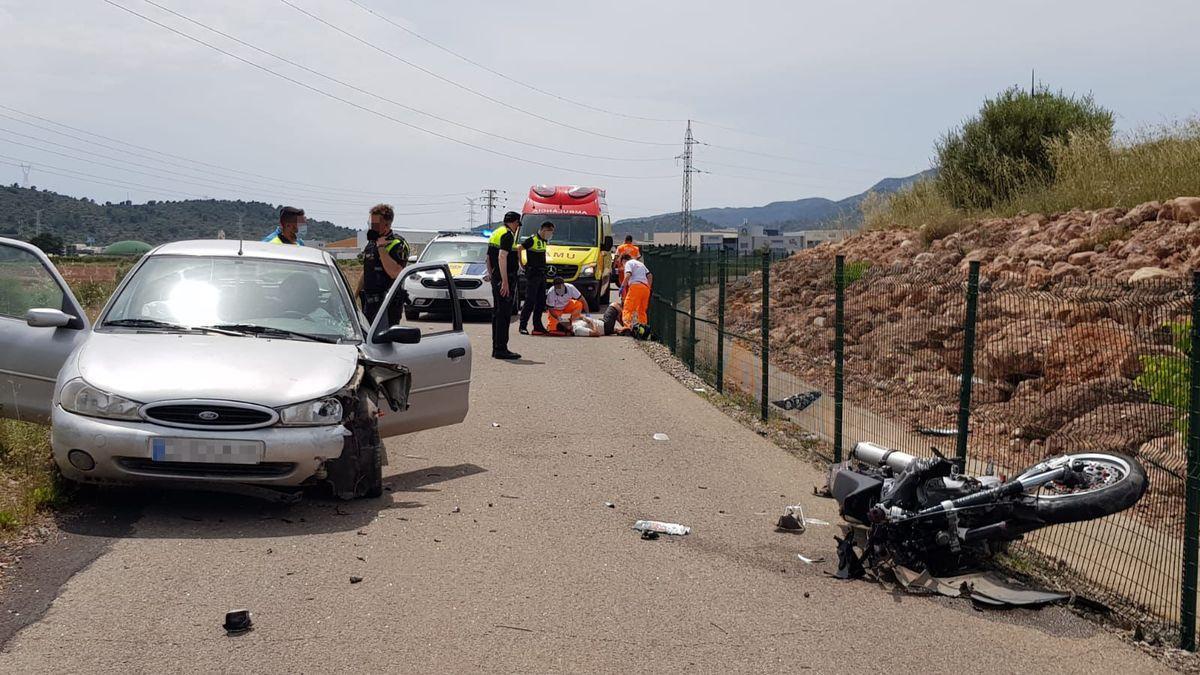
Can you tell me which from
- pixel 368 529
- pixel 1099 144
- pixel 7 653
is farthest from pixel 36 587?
pixel 1099 144

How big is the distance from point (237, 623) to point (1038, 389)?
649 cm

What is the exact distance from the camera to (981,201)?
3250 cm

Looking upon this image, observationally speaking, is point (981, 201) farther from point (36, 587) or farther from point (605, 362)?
point (36, 587)

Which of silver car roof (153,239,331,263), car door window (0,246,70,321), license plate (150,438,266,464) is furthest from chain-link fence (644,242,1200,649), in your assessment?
car door window (0,246,70,321)

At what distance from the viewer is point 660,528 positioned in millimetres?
7602

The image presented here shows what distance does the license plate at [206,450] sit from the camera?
7000 millimetres

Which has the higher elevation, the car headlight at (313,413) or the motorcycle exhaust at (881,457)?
the car headlight at (313,413)

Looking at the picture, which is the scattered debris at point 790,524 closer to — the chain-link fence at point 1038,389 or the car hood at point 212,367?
the chain-link fence at point 1038,389

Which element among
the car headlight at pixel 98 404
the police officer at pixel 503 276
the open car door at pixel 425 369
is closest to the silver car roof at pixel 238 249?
the open car door at pixel 425 369

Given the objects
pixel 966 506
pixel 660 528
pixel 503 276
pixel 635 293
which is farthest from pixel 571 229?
pixel 966 506

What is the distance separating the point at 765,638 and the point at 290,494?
3695mm

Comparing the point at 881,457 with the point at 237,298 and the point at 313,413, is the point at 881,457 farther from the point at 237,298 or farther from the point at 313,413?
the point at 237,298

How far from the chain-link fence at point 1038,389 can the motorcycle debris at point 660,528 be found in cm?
159

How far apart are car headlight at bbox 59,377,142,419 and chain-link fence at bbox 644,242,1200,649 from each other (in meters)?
4.65
